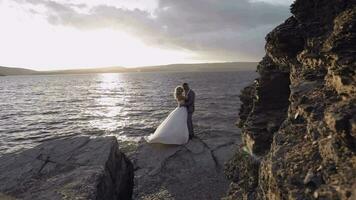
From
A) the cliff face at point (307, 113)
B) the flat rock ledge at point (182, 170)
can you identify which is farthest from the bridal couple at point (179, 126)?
the cliff face at point (307, 113)

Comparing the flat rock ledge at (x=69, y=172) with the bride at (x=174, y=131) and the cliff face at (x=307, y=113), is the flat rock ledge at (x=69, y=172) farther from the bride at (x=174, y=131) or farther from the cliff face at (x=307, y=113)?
the cliff face at (x=307, y=113)

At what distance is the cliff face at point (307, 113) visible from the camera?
3795 millimetres

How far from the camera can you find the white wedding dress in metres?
14.0

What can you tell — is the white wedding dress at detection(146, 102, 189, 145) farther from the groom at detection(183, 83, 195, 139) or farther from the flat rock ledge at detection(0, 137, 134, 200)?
the flat rock ledge at detection(0, 137, 134, 200)

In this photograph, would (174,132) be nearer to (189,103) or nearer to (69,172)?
(189,103)

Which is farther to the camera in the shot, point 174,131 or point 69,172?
point 174,131

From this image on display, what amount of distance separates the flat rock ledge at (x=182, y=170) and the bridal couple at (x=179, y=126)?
1.02 feet

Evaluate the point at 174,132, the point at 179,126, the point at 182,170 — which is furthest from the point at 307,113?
the point at 179,126

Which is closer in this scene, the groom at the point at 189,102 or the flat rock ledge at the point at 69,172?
the flat rock ledge at the point at 69,172

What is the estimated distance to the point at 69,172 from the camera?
872 cm

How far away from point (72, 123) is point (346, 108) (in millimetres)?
25998

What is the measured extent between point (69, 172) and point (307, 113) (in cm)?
669

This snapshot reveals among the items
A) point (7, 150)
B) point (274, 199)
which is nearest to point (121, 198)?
point (274, 199)

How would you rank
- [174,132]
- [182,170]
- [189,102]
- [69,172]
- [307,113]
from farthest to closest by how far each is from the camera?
[189,102]
[174,132]
[182,170]
[69,172]
[307,113]
